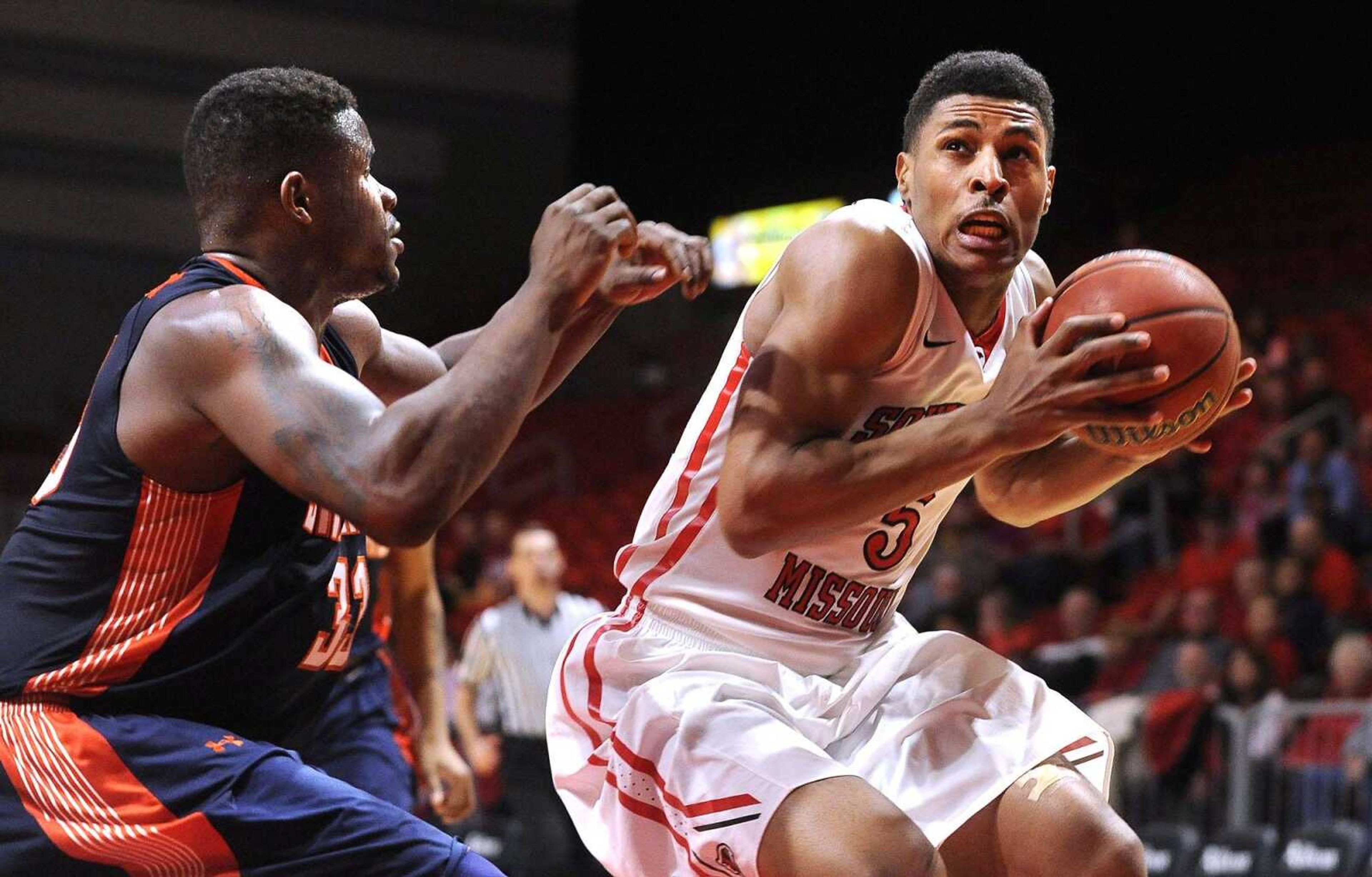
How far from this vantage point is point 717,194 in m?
18.9

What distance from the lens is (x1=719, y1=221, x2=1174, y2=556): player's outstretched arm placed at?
2826 mm

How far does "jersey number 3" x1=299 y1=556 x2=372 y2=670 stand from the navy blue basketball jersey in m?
0.12

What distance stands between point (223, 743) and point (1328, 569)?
7124 mm

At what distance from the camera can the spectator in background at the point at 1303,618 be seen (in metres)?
8.09

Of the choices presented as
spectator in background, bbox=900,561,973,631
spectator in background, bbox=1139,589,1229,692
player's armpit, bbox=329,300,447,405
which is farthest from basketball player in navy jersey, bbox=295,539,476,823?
spectator in background, bbox=900,561,973,631

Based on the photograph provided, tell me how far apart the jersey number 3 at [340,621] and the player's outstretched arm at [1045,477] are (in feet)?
4.34

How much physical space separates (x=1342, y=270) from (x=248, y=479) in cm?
1282

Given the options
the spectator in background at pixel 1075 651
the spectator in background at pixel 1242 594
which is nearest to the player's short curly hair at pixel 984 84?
the spectator in background at pixel 1075 651

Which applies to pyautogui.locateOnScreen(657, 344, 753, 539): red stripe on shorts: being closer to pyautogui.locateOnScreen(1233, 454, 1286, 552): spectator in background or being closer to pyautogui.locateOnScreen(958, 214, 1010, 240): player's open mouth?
pyautogui.locateOnScreen(958, 214, 1010, 240): player's open mouth

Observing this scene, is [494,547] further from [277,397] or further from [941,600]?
[277,397]

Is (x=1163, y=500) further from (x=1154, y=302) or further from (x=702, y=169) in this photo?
(x=702, y=169)

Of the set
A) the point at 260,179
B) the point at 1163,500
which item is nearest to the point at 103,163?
the point at 1163,500

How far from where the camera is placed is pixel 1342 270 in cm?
1377

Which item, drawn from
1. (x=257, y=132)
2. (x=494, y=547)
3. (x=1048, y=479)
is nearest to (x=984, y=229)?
(x=1048, y=479)
